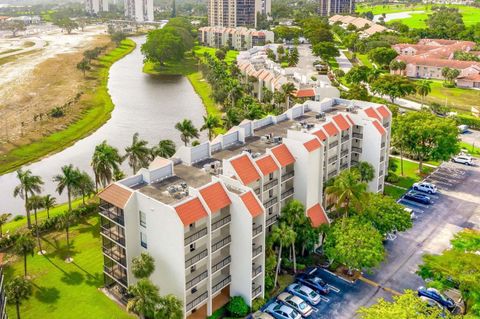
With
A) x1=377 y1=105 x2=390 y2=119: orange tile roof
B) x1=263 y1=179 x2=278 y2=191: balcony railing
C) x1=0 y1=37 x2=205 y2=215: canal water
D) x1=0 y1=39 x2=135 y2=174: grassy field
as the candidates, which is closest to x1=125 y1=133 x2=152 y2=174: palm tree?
x1=0 y1=37 x2=205 y2=215: canal water

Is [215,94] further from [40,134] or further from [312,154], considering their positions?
[312,154]

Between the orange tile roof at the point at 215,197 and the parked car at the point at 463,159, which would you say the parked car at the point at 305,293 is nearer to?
the orange tile roof at the point at 215,197

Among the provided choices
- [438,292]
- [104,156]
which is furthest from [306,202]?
[104,156]

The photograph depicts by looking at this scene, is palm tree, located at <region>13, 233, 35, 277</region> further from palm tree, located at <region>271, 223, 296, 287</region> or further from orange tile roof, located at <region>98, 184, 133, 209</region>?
palm tree, located at <region>271, 223, 296, 287</region>

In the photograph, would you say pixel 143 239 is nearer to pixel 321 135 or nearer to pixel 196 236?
pixel 196 236

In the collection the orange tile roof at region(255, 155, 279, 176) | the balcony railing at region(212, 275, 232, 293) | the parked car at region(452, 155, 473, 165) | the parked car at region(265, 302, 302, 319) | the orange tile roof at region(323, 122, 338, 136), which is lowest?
the parked car at region(265, 302, 302, 319)
